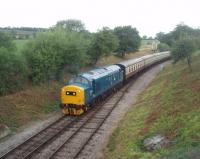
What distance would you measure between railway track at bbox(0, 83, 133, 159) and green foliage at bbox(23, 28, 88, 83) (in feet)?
24.5

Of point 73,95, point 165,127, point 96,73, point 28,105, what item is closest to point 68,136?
point 73,95

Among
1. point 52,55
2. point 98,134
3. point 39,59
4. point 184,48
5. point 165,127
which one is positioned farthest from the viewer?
point 184,48

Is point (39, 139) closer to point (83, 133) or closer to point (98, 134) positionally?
point (83, 133)

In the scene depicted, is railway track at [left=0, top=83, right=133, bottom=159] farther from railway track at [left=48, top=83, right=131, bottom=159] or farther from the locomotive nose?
the locomotive nose

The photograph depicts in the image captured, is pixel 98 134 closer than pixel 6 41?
Yes

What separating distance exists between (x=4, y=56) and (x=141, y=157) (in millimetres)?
17361

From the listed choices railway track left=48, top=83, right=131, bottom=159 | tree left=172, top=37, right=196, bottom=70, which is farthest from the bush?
tree left=172, top=37, right=196, bottom=70

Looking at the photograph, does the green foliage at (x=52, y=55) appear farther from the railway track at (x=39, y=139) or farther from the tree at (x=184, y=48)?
the tree at (x=184, y=48)

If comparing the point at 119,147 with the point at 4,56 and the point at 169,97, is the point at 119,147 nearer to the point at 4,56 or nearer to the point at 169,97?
the point at 169,97

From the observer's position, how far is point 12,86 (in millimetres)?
31438

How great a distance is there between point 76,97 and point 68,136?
5681 millimetres

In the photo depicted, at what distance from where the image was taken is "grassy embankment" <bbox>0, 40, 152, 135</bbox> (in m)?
26.8

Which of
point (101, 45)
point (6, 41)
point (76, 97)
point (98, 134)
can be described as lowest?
point (98, 134)

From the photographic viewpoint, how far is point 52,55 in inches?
1460
